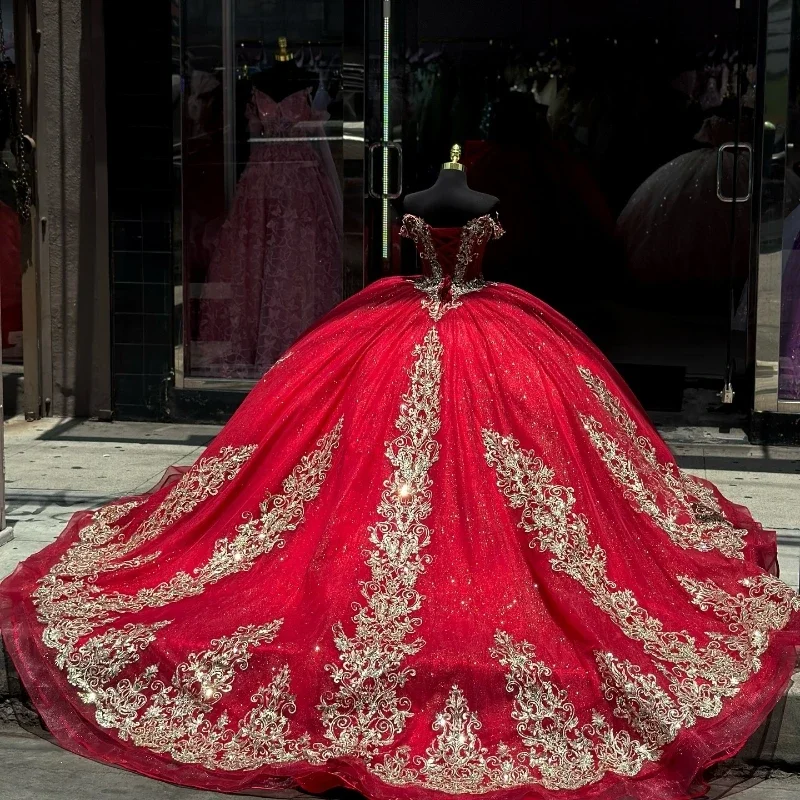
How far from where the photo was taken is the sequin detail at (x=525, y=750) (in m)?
3.10

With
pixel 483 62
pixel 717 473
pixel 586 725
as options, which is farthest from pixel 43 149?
pixel 586 725

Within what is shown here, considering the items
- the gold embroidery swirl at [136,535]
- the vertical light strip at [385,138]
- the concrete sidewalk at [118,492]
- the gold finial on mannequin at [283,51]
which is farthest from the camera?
the gold finial on mannequin at [283,51]

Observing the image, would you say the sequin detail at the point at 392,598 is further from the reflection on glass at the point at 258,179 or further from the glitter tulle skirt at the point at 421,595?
the reflection on glass at the point at 258,179

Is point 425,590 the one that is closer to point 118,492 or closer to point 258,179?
point 118,492

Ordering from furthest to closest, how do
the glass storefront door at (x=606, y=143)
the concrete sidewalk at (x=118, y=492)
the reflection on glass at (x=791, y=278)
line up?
the glass storefront door at (x=606, y=143)
the reflection on glass at (x=791, y=278)
the concrete sidewalk at (x=118, y=492)

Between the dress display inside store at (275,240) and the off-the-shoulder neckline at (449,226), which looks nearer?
the off-the-shoulder neckline at (449,226)

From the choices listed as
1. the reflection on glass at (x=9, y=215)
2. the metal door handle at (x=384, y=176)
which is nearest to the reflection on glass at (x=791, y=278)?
the metal door handle at (x=384, y=176)

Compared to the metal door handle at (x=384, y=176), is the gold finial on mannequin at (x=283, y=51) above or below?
above

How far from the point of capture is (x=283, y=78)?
267 inches

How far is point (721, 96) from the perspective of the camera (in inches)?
320

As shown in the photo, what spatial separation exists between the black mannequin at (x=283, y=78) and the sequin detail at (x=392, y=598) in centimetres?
310

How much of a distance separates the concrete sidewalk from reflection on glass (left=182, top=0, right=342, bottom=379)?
63 cm

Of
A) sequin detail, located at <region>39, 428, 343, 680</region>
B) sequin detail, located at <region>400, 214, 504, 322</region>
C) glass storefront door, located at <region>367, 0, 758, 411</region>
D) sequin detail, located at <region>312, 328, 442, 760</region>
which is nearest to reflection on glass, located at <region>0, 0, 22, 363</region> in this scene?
glass storefront door, located at <region>367, 0, 758, 411</region>

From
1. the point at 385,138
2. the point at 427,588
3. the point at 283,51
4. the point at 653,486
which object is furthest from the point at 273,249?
the point at 427,588
